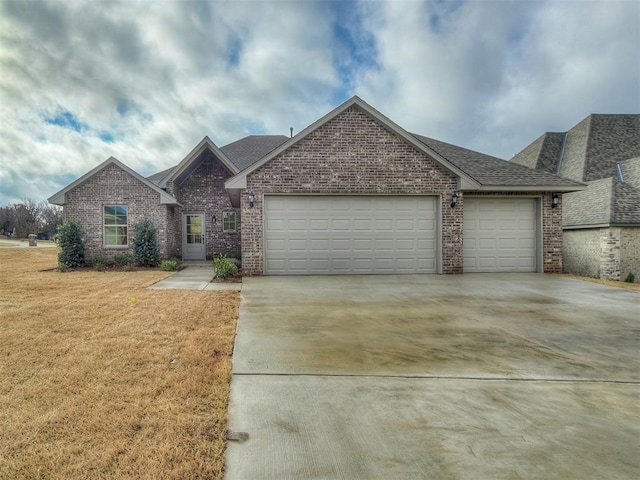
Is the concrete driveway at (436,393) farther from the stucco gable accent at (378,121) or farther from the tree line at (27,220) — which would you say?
the tree line at (27,220)

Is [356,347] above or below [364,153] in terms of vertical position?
below

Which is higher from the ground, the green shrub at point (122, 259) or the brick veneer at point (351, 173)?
the brick veneer at point (351, 173)

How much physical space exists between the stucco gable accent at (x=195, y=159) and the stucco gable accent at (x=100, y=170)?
3.46 feet

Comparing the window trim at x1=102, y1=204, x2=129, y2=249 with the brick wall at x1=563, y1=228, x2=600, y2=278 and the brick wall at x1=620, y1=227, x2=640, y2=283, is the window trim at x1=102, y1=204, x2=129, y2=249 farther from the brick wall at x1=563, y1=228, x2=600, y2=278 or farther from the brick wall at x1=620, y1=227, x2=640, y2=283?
the brick wall at x1=620, y1=227, x2=640, y2=283

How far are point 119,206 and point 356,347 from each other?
13.8 meters

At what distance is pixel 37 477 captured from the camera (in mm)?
1746

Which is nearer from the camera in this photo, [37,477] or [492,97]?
[37,477]

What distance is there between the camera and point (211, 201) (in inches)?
628

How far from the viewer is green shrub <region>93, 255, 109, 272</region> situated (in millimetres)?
12258

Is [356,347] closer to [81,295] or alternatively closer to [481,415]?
[481,415]

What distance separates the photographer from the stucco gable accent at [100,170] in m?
13.2

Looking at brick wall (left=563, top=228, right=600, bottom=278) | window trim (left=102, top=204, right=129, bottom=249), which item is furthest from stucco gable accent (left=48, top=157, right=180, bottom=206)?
brick wall (left=563, top=228, right=600, bottom=278)

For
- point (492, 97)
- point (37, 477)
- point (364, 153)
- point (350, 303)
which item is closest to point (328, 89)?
point (492, 97)

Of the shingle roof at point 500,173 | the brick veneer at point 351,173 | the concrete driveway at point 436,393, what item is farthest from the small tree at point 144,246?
the shingle roof at point 500,173
